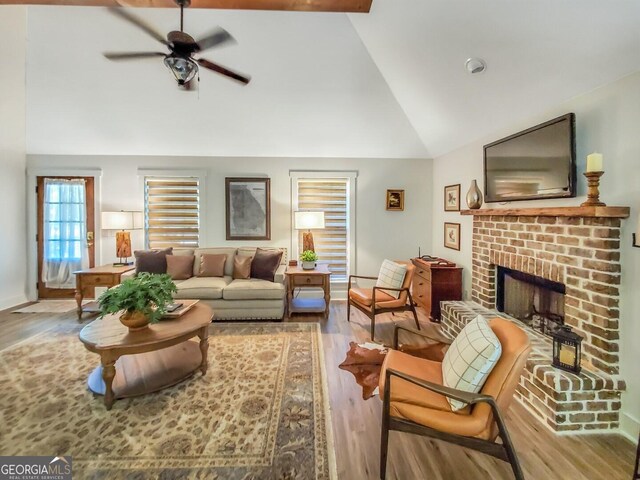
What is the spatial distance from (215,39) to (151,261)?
3195mm

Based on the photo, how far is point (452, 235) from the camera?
4.29 metres

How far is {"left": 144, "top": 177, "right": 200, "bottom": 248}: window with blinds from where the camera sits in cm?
487

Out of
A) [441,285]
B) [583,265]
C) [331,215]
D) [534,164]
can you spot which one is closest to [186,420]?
[583,265]

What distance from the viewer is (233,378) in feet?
8.44

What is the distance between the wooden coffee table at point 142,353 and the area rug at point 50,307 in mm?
2516

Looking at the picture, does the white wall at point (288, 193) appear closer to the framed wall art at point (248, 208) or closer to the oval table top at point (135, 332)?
the framed wall art at point (248, 208)

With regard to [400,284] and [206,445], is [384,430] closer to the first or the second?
[206,445]

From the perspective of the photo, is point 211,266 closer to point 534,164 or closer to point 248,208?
point 248,208

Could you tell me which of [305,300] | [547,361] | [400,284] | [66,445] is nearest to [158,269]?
[305,300]

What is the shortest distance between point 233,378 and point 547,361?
249 centimetres

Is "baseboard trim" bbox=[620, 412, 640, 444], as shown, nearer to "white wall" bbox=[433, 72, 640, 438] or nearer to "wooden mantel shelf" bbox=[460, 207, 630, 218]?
"white wall" bbox=[433, 72, 640, 438]

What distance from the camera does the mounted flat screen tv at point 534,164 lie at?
2272 mm

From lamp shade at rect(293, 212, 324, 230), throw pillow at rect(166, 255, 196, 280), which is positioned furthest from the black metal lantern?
throw pillow at rect(166, 255, 196, 280)

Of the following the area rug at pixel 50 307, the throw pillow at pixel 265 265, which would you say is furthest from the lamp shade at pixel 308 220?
the area rug at pixel 50 307
